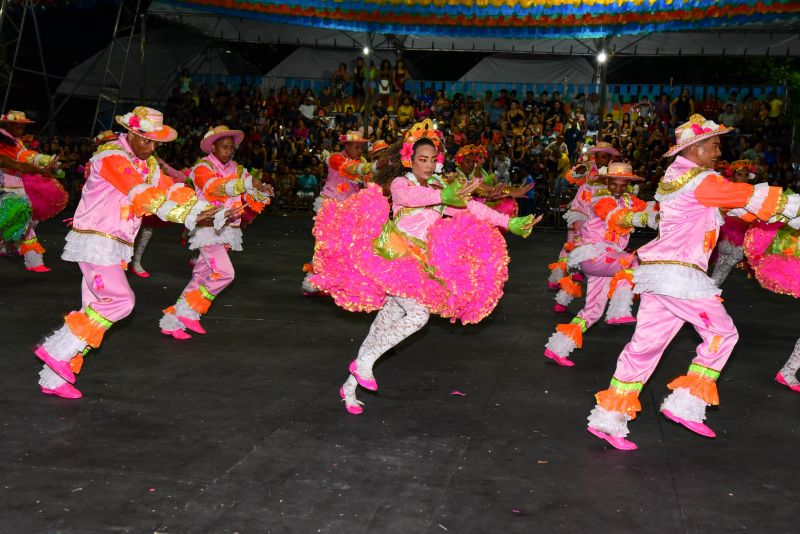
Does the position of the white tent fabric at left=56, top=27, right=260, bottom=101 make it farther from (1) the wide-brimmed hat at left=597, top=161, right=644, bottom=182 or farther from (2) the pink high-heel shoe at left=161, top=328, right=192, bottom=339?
(1) the wide-brimmed hat at left=597, top=161, right=644, bottom=182

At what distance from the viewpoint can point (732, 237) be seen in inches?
371

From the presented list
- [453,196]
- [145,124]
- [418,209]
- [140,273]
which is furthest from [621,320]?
[140,273]

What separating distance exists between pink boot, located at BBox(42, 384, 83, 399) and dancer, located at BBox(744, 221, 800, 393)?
15.6 ft

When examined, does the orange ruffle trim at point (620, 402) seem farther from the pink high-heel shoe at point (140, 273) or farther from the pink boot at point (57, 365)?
the pink high-heel shoe at point (140, 273)

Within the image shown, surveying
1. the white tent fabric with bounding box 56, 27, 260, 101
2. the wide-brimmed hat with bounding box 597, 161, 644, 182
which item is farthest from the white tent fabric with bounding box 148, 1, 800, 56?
the wide-brimmed hat with bounding box 597, 161, 644, 182

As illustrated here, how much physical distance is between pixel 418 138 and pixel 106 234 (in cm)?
206

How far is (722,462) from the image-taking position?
4906 millimetres

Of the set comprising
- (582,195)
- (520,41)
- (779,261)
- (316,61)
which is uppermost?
(520,41)

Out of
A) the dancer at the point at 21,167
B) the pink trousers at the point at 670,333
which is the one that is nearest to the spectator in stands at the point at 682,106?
the dancer at the point at 21,167

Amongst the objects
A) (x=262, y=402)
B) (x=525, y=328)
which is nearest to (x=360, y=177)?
(x=525, y=328)

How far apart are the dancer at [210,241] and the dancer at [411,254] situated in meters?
2.00

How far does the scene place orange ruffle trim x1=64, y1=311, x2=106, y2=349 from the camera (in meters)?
5.63

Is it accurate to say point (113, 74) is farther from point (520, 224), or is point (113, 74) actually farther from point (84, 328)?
point (520, 224)

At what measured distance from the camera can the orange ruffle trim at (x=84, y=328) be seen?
5.63m
